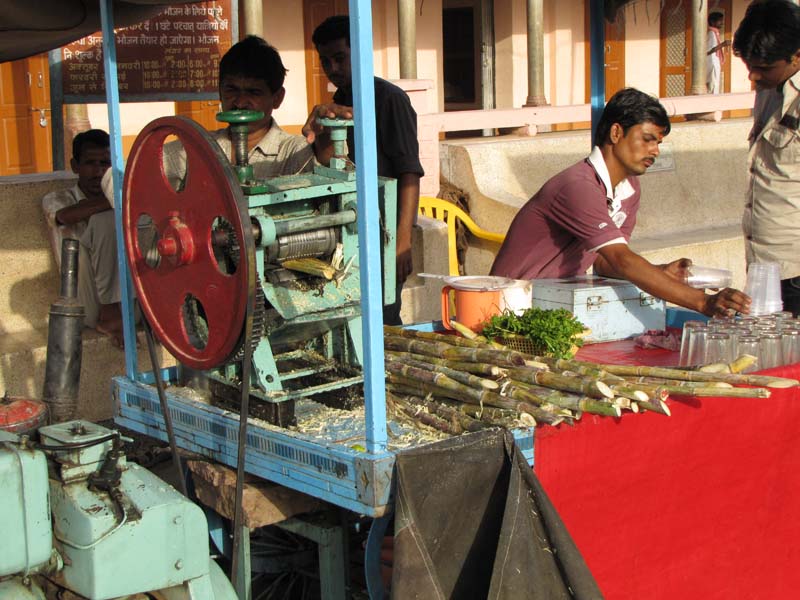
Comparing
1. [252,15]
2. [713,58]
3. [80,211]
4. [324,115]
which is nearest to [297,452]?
[324,115]

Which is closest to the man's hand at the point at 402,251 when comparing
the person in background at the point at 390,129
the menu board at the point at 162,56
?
the person in background at the point at 390,129

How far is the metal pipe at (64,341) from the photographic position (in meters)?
3.92

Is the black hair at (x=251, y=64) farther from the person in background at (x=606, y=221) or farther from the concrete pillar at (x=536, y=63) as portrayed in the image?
the concrete pillar at (x=536, y=63)

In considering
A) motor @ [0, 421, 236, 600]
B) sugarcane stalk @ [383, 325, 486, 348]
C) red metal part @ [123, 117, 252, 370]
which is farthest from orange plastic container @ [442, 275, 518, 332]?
motor @ [0, 421, 236, 600]

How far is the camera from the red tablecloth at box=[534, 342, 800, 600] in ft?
9.77

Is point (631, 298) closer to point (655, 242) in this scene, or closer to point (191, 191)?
point (191, 191)

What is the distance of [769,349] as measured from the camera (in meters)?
3.45

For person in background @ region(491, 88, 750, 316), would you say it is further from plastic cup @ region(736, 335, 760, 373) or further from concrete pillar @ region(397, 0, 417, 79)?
concrete pillar @ region(397, 0, 417, 79)

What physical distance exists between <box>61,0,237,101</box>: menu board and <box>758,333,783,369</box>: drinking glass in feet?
10.6

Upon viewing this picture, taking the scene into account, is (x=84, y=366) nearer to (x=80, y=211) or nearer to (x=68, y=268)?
(x=80, y=211)

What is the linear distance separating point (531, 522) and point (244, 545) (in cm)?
84

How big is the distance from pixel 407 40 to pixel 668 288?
791 centimetres

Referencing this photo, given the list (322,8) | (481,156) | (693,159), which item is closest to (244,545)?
(481,156)

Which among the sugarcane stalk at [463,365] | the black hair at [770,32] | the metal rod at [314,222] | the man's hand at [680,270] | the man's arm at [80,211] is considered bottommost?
the sugarcane stalk at [463,365]
